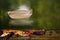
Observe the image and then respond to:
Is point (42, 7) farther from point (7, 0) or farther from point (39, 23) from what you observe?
point (7, 0)

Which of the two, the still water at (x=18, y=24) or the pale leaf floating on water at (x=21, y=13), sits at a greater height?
the pale leaf floating on water at (x=21, y=13)

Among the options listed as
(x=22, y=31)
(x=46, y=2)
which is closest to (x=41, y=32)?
(x=22, y=31)

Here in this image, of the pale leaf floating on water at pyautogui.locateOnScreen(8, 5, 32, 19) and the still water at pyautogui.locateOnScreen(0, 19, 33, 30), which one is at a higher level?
the pale leaf floating on water at pyautogui.locateOnScreen(8, 5, 32, 19)

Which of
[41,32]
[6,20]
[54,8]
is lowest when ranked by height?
[41,32]

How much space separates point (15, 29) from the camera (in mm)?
1386

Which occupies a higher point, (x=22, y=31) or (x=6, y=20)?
(x=6, y=20)

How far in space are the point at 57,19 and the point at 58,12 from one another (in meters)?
0.07

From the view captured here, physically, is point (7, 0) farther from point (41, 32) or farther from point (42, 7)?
point (41, 32)

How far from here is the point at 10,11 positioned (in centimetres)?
137

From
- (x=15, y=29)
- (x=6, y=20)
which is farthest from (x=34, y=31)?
(x=6, y=20)

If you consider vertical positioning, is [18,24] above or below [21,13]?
below

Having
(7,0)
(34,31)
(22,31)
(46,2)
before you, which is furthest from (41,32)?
(7,0)

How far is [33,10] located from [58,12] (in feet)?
0.80

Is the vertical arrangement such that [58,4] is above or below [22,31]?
above
